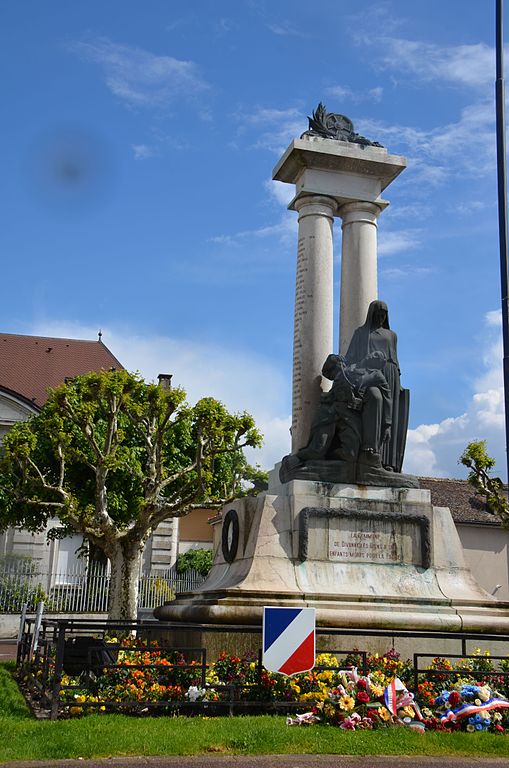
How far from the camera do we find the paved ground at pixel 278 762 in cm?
679

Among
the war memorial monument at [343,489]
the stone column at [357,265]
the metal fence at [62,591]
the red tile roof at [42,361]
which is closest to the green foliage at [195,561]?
the red tile roof at [42,361]

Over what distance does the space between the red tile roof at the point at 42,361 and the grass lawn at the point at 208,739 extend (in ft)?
114

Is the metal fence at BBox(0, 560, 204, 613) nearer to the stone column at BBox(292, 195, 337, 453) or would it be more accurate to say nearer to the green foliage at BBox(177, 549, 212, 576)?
the green foliage at BBox(177, 549, 212, 576)

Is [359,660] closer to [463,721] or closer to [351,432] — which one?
[463,721]

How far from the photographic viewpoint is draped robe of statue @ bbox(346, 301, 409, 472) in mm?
13672

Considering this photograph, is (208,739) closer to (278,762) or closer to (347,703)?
(278,762)

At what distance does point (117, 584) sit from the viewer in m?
21.7

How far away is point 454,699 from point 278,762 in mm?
2641

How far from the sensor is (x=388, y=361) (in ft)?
45.5

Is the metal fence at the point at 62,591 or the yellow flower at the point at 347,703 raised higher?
the metal fence at the point at 62,591

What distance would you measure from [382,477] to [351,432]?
847 millimetres

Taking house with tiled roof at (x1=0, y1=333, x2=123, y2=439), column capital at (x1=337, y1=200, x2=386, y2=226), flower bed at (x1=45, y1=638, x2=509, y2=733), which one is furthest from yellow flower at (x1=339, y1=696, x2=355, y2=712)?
house with tiled roof at (x1=0, y1=333, x2=123, y2=439)

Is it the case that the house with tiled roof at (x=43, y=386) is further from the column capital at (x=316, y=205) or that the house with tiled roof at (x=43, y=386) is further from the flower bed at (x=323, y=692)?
the flower bed at (x=323, y=692)

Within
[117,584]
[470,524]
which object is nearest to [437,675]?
[117,584]
